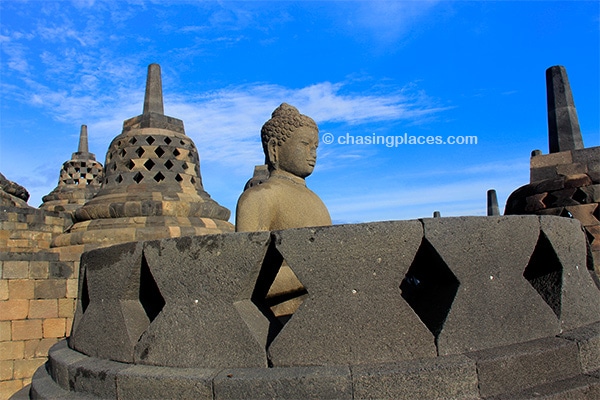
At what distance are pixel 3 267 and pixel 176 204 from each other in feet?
7.61

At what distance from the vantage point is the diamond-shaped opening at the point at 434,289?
2041 mm

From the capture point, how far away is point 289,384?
182cm

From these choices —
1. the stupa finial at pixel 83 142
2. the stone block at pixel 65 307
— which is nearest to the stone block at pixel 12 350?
the stone block at pixel 65 307

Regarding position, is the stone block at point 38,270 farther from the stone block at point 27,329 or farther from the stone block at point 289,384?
the stone block at point 289,384

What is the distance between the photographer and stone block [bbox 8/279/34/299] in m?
5.48

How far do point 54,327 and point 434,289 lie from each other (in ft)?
17.6

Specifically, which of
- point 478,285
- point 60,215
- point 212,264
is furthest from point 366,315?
point 60,215

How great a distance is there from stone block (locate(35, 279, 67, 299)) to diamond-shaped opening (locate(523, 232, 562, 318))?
5.60 meters

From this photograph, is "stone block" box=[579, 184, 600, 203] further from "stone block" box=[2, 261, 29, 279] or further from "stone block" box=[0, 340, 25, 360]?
"stone block" box=[0, 340, 25, 360]

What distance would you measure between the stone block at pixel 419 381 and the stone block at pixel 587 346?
65cm

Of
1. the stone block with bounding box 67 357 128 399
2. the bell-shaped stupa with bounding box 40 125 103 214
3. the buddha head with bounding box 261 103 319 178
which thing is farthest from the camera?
the bell-shaped stupa with bounding box 40 125 103 214

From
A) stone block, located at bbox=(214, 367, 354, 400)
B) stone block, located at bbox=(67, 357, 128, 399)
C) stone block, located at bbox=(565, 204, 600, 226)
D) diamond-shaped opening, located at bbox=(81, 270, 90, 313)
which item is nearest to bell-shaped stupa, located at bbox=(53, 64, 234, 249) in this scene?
diamond-shaped opening, located at bbox=(81, 270, 90, 313)

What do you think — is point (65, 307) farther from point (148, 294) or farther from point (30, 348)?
point (148, 294)

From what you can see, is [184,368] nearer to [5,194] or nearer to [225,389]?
[225,389]
